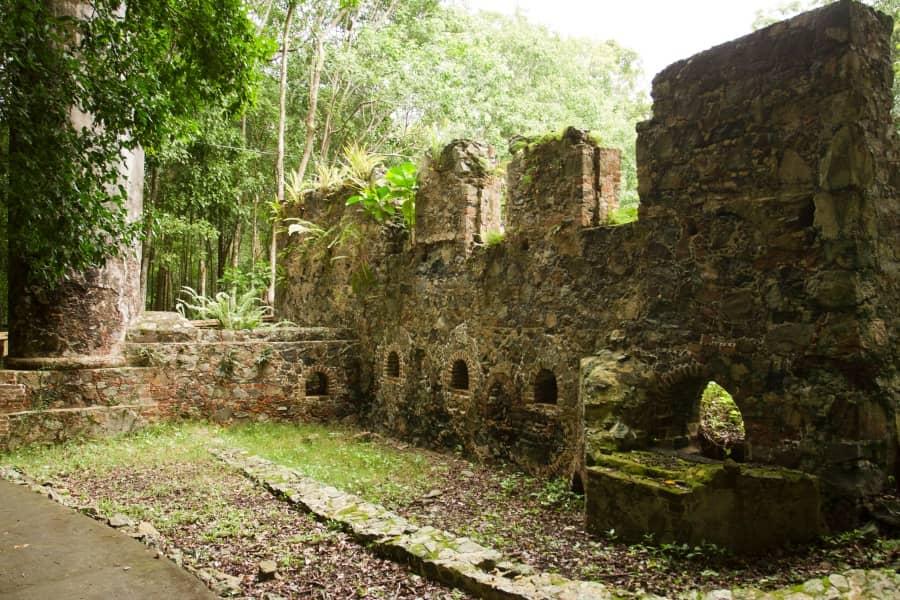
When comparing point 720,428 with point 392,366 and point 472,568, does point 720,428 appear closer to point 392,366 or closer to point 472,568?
point 472,568

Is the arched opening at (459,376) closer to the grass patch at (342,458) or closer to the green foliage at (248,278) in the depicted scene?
the grass patch at (342,458)

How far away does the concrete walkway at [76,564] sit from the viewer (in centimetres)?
393

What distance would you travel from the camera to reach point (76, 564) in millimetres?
4301

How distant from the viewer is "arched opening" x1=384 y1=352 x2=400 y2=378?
9742 millimetres

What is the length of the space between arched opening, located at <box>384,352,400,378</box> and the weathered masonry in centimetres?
102

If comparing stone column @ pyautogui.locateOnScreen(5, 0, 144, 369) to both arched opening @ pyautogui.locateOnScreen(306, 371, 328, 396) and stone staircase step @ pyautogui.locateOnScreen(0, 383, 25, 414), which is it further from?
arched opening @ pyautogui.locateOnScreen(306, 371, 328, 396)

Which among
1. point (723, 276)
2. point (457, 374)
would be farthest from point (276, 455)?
point (723, 276)

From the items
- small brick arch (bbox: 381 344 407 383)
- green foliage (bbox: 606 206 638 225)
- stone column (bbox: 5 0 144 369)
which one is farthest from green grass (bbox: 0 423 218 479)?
green foliage (bbox: 606 206 638 225)

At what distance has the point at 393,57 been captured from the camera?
16766mm

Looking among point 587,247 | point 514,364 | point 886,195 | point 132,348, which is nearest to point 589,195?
point 587,247

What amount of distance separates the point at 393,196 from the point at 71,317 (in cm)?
467

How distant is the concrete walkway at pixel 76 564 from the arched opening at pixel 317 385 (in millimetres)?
5112

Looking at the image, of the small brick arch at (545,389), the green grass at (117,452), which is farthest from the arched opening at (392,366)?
the small brick arch at (545,389)

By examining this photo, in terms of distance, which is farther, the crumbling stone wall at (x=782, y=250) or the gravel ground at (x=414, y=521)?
the crumbling stone wall at (x=782, y=250)
